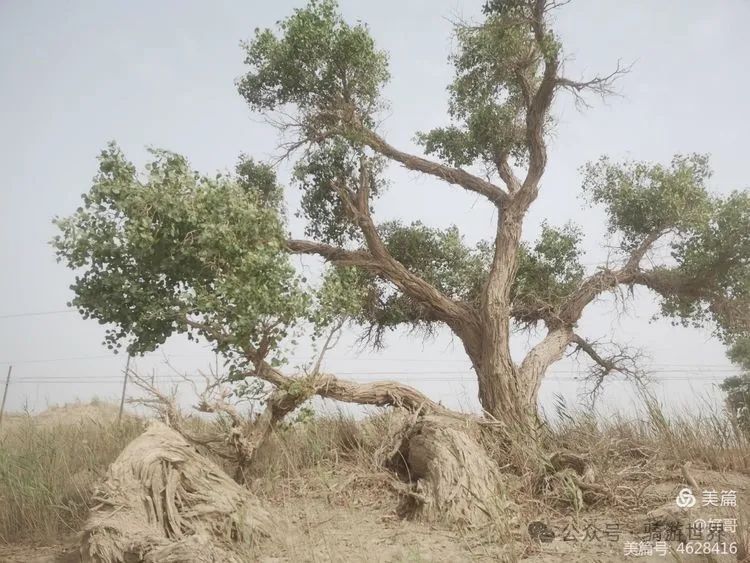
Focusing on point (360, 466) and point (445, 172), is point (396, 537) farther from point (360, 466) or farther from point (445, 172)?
point (445, 172)

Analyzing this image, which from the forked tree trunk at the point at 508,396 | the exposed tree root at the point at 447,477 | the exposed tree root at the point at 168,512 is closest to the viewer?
the exposed tree root at the point at 168,512

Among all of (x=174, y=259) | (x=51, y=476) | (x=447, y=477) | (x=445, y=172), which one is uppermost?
(x=445, y=172)

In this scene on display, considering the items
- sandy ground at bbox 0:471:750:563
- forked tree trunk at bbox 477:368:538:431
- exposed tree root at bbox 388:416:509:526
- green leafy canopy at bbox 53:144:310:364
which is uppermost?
green leafy canopy at bbox 53:144:310:364

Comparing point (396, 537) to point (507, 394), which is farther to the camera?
point (507, 394)

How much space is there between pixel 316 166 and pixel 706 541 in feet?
28.9

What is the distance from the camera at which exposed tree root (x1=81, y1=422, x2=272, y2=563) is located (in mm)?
→ 5086

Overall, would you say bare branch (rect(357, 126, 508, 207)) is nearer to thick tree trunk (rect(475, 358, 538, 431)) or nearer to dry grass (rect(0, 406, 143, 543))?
thick tree trunk (rect(475, 358, 538, 431))

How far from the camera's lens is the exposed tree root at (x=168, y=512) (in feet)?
16.7

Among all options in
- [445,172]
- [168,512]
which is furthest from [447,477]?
[445,172]

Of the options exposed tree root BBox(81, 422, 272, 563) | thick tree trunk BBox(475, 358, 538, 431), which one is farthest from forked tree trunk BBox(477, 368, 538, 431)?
exposed tree root BBox(81, 422, 272, 563)

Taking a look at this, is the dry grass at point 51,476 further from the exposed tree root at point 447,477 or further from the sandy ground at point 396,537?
the exposed tree root at point 447,477

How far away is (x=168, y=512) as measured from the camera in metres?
5.65

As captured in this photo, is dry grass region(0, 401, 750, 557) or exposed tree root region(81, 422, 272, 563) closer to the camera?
exposed tree root region(81, 422, 272, 563)

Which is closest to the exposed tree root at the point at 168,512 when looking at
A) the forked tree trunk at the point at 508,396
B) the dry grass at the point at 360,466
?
the dry grass at the point at 360,466
